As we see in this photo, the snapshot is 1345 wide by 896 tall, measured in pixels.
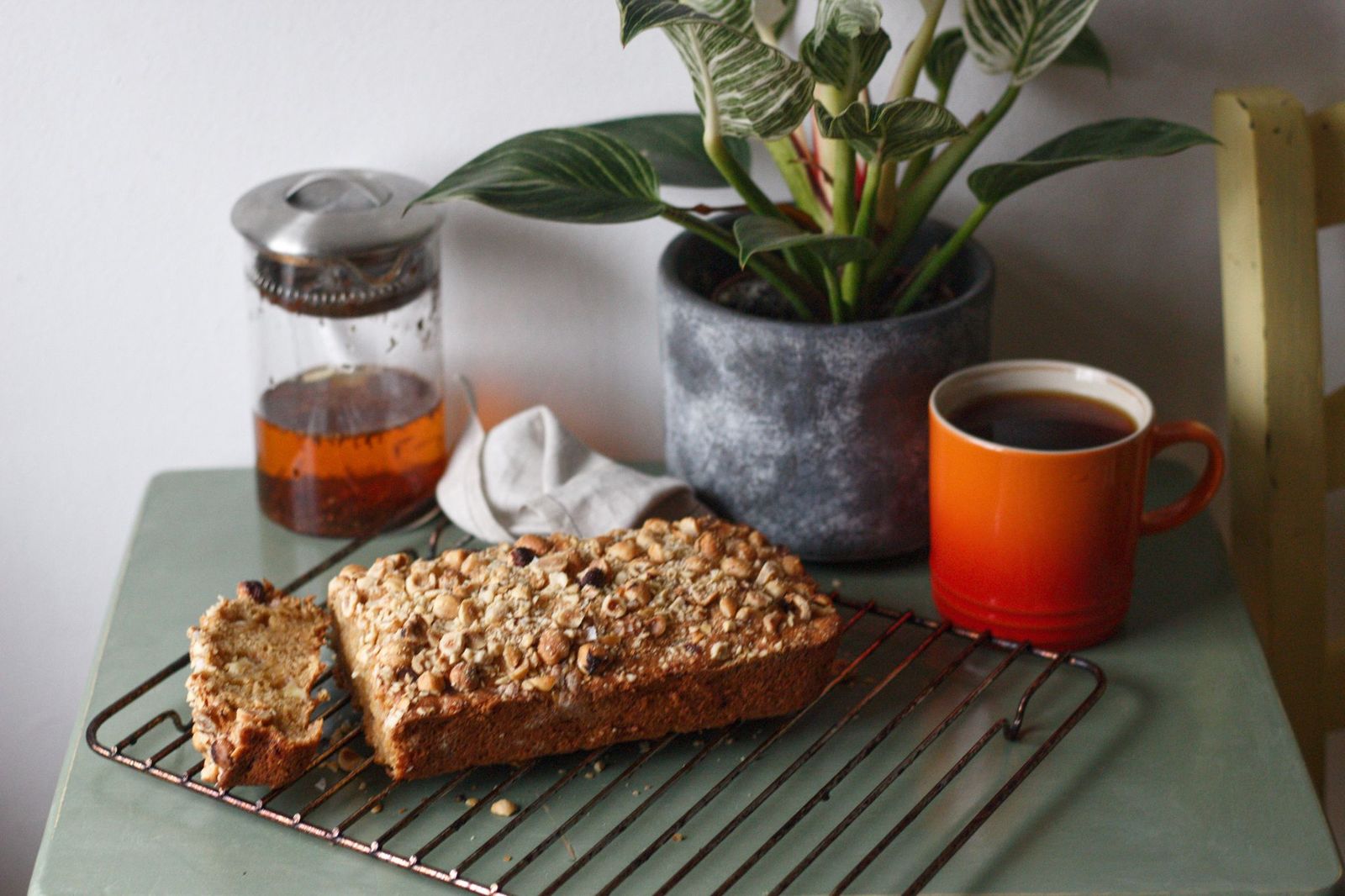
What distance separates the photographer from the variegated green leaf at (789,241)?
0.75 meters

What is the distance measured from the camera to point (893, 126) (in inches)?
30.4

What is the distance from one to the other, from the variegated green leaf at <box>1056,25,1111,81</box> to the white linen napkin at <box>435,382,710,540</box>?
1.32 feet

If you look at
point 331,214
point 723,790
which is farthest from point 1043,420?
point 331,214

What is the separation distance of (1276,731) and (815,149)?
47 cm

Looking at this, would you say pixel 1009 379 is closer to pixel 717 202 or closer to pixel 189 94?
pixel 717 202

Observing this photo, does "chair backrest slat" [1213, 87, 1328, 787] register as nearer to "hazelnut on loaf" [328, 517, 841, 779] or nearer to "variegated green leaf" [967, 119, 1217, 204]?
"variegated green leaf" [967, 119, 1217, 204]

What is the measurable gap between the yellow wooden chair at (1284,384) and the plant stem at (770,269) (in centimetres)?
30

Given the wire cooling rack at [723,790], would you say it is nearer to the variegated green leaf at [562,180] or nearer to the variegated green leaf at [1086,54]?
the variegated green leaf at [562,180]

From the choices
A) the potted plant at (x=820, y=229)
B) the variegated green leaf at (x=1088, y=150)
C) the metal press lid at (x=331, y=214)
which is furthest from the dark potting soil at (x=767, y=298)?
the metal press lid at (x=331, y=214)

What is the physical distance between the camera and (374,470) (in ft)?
3.25

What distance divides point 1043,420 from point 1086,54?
28cm

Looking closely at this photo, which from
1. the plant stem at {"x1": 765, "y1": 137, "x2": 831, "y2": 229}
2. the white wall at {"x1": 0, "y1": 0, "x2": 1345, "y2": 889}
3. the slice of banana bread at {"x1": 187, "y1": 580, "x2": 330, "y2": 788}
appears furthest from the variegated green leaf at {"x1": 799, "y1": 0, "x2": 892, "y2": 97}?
the slice of banana bread at {"x1": 187, "y1": 580, "x2": 330, "y2": 788}

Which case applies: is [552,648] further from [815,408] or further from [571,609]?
[815,408]

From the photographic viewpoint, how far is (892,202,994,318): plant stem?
0.89 metres
